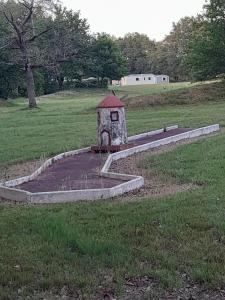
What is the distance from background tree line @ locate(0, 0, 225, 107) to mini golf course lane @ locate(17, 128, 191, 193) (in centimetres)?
2614

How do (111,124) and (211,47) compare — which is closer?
(111,124)

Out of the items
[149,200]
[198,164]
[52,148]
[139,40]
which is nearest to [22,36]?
[52,148]

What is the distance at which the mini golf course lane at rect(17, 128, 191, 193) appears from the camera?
28.8 feet

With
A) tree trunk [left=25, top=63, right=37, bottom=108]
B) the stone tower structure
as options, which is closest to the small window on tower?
the stone tower structure

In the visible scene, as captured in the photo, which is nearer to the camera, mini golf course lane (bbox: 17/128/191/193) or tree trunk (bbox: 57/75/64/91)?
mini golf course lane (bbox: 17/128/191/193)

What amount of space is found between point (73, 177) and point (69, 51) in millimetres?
33089

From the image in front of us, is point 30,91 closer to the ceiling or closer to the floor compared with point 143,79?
closer to the floor

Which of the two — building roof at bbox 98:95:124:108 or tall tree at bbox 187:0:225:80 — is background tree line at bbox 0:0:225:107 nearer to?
tall tree at bbox 187:0:225:80

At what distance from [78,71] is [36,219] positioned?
214ft

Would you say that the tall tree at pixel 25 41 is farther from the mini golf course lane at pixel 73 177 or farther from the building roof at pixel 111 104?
the mini golf course lane at pixel 73 177

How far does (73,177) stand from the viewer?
9.71 metres

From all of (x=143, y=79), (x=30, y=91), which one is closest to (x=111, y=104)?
(x=30, y=91)

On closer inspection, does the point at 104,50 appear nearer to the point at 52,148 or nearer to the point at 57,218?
the point at 52,148

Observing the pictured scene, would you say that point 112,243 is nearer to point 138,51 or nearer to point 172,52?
point 172,52
